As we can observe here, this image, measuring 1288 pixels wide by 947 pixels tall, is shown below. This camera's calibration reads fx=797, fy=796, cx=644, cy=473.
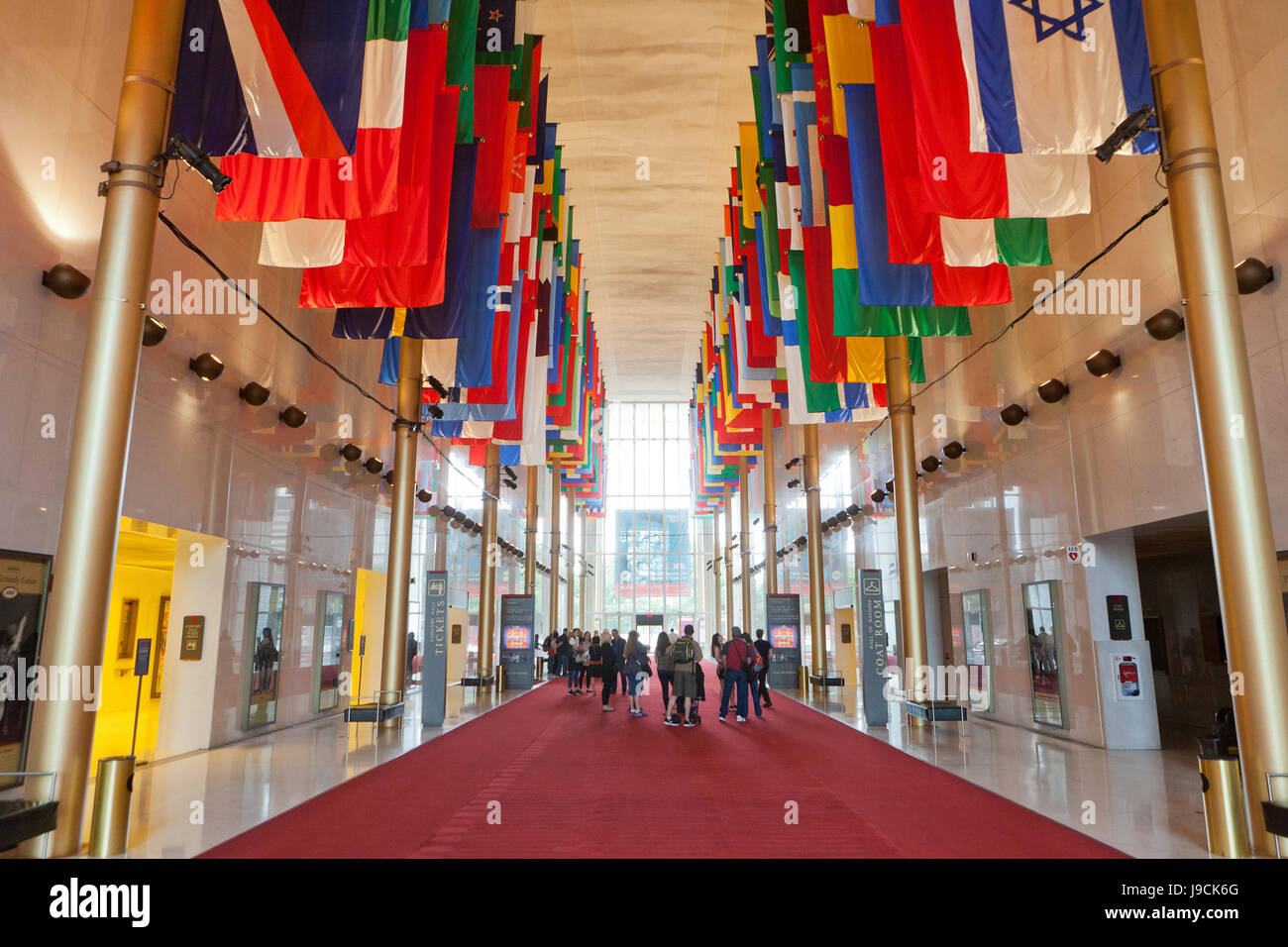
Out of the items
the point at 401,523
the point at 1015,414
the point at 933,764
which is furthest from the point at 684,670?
the point at 1015,414

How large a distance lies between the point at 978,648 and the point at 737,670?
483 centimetres

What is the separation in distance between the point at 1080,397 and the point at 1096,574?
260 centimetres

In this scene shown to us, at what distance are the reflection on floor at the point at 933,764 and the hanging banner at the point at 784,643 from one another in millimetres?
8442

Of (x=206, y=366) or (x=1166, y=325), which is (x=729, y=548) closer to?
(x=1166, y=325)

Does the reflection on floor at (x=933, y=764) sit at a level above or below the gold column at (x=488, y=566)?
below

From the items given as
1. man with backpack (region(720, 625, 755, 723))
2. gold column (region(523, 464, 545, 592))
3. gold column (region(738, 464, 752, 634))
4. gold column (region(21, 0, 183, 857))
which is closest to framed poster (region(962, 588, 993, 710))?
man with backpack (region(720, 625, 755, 723))

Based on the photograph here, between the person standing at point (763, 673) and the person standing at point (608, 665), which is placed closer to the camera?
the person standing at point (763, 673)

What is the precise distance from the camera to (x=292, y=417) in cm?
1342

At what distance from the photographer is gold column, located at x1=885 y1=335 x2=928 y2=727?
520 inches

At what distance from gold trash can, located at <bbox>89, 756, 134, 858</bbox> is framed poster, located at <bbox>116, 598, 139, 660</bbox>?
10.9 m

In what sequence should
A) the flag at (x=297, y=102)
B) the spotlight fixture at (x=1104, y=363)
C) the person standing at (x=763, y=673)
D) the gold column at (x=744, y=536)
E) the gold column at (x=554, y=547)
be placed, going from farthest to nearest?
the gold column at (x=554, y=547) → the gold column at (x=744, y=536) → the person standing at (x=763, y=673) → the spotlight fixture at (x=1104, y=363) → the flag at (x=297, y=102)

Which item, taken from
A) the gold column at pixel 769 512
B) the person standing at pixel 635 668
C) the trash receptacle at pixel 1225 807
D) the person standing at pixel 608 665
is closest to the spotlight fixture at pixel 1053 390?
the trash receptacle at pixel 1225 807

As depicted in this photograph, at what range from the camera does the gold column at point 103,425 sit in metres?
5.43

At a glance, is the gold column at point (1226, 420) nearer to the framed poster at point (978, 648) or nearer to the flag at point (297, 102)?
the flag at point (297, 102)
